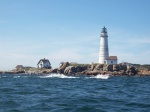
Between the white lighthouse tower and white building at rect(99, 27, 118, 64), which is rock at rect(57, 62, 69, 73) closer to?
white building at rect(99, 27, 118, 64)

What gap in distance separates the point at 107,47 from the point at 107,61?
739cm

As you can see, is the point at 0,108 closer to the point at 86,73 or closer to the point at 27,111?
the point at 27,111

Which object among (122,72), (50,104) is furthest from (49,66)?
(50,104)

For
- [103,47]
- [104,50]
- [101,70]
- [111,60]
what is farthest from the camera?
[111,60]

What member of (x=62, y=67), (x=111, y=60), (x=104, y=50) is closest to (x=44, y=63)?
(x=62, y=67)

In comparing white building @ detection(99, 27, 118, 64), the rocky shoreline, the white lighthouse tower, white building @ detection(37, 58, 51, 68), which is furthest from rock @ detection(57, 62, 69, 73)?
white building @ detection(37, 58, 51, 68)

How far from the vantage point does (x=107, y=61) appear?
503 ft

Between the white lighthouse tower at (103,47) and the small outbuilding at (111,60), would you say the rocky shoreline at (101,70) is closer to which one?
the white lighthouse tower at (103,47)

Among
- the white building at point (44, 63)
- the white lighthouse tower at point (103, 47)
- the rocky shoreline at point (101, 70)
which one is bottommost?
the rocky shoreline at point (101, 70)

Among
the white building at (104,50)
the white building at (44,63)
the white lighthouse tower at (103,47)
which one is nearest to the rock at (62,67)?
the white building at (104,50)

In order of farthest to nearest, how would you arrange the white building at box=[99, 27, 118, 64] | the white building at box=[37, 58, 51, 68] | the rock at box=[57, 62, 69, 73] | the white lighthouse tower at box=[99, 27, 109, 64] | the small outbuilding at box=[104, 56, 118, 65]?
1. the white building at box=[37, 58, 51, 68]
2. the rock at box=[57, 62, 69, 73]
3. the small outbuilding at box=[104, 56, 118, 65]
4. the white building at box=[99, 27, 118, 64]
5. the white lighthouse tower at box=[99, 27, 109, 64]

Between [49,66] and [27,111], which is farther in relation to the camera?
[49,66]

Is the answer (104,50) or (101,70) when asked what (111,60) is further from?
(101,70)

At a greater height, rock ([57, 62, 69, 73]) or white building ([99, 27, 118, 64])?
white building ([99, 27, 118, 64])
